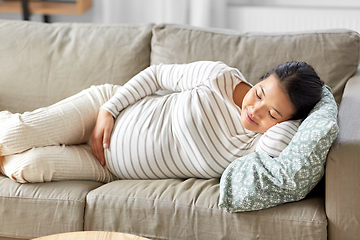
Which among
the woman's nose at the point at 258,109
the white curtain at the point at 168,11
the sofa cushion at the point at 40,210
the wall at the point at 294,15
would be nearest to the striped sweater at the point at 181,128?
the woman's nose at the point at 258,109

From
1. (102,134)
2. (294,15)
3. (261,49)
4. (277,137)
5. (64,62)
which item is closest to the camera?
(277,137)

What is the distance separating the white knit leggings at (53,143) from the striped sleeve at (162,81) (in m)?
0.10

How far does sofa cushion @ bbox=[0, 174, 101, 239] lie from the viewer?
1257 mm

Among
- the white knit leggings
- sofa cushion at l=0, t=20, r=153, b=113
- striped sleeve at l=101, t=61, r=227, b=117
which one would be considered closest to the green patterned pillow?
striped sleeve at l=101, t=61, r=227, b=117

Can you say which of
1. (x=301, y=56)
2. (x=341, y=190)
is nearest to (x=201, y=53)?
(x=301, y=56)

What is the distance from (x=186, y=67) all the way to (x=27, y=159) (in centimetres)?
64

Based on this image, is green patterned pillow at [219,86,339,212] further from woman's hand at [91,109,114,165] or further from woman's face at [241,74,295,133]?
woman's hand at [91,109,114,165]

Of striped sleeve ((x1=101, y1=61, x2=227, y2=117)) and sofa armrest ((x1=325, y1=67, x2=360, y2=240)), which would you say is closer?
sofa armrest ((x1=325, y1=67, x2=360, y2=240))

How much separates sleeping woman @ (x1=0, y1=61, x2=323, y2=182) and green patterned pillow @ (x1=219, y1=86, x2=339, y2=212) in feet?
0.36

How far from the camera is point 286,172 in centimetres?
111

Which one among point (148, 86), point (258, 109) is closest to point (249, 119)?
point (258, 109)

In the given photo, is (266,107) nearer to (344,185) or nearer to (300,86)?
(300,86)

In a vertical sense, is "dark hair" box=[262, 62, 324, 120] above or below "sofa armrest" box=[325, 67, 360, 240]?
above

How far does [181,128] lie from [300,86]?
404mm
